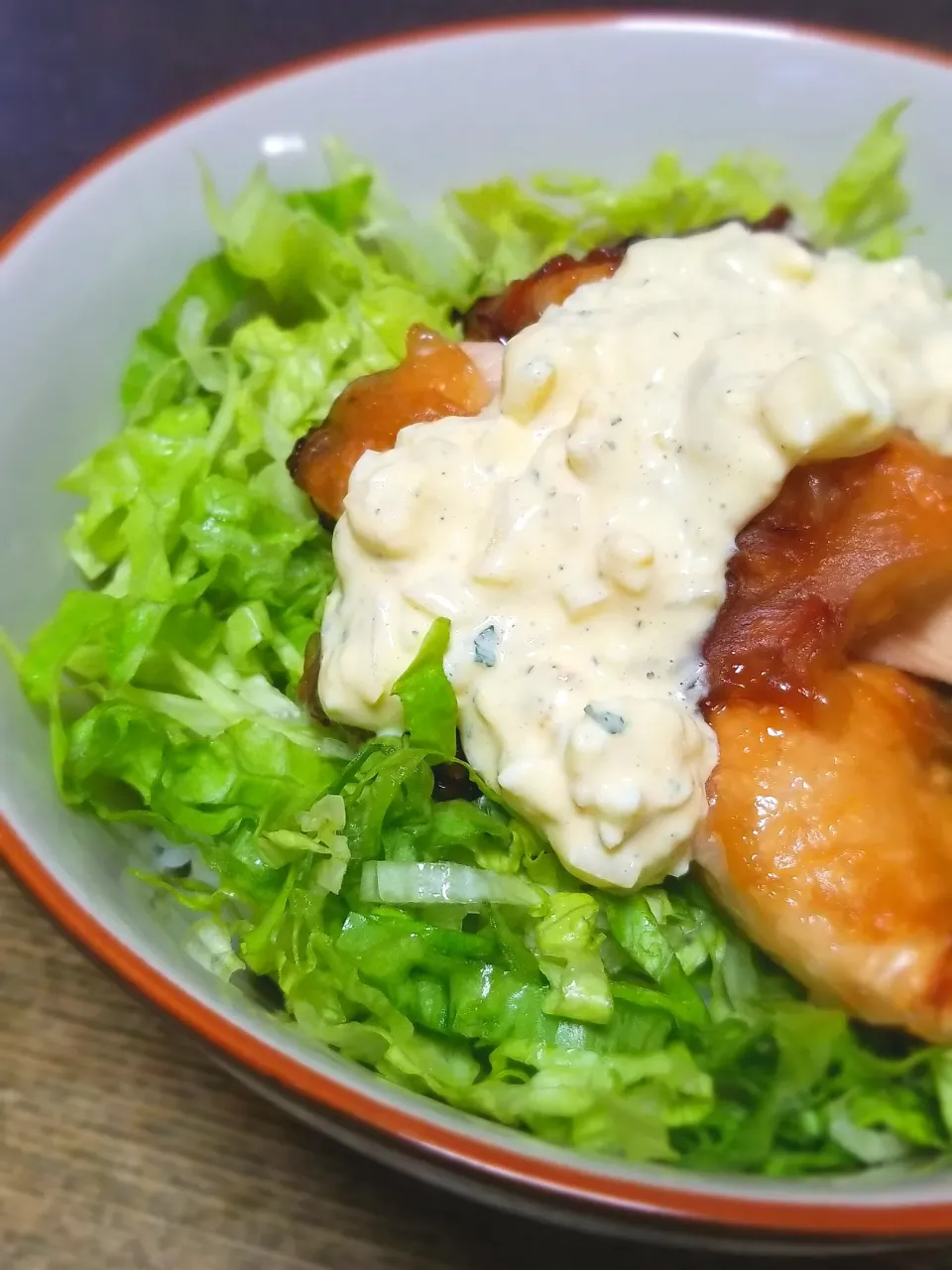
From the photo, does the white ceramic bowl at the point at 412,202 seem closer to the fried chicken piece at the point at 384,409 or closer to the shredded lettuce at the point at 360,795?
the shredded lettuce at the point at 360,795

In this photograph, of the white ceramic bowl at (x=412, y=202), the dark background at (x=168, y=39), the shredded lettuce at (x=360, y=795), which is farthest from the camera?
the dark background at (x=168, y=39)

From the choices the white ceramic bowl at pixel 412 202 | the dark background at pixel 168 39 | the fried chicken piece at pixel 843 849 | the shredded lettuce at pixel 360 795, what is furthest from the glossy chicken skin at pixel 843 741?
the dark background at pixel 168 39

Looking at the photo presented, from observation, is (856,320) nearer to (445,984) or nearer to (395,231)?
(395,231)

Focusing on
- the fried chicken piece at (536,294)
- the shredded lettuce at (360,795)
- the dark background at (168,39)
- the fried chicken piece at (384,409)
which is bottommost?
the shredded lettuce at (360,795)

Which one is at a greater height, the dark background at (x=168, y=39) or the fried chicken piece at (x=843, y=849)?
the dark background at (x=168, y=39)

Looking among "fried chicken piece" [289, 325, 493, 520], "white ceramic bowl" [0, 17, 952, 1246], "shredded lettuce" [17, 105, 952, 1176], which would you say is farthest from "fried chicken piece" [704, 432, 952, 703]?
"white ceramic bowl" [0, 17, 952, 1246]

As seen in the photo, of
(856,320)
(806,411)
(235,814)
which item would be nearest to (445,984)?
(235,814)

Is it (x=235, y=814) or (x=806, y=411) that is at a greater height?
(x=806, y=411)
